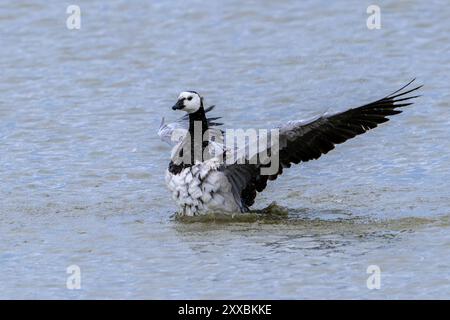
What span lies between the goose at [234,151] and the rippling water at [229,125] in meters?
0.32

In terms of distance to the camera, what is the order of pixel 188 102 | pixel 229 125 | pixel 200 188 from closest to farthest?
pixel 200 188 < pixel 188 102 < pixel 229 125

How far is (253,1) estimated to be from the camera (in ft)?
73.3

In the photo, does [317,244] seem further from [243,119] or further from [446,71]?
[446,71]

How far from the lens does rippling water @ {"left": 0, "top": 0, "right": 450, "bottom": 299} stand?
11398 millimetres

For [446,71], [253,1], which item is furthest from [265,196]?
[253,1]

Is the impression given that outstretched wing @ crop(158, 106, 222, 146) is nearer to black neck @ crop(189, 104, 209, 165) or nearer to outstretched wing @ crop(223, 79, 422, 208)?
black neck @ crop(189, 104, 209, 165)

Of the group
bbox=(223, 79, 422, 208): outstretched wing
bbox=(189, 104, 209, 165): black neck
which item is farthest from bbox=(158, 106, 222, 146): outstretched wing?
bbox=(223, 79, 422, 208): outstretched wing

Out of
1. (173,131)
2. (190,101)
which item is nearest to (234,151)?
(190,101)

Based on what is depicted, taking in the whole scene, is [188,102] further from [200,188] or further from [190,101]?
[200,188]

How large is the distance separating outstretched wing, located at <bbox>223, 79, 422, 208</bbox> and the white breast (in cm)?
18

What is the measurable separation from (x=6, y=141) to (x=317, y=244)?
247 inches

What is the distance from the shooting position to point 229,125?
17.0m

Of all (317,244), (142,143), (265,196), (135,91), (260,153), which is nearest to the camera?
(317,244)

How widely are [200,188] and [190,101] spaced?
1029 millimetres
